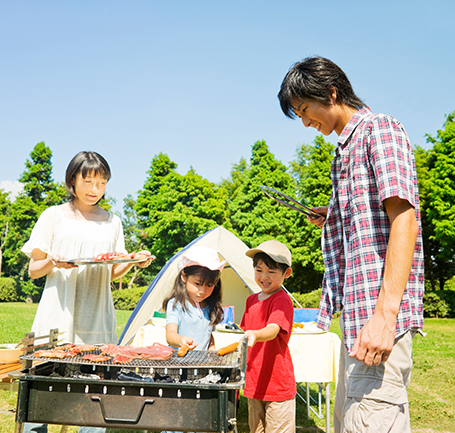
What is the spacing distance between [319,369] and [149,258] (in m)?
2.00

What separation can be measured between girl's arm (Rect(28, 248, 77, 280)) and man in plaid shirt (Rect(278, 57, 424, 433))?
1.66 meters

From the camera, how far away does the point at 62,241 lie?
2.76 metres

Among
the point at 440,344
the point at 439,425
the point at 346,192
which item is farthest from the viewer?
the point at 440,344

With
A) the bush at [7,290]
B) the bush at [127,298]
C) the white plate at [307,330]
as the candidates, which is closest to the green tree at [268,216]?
the bush at [127,298]

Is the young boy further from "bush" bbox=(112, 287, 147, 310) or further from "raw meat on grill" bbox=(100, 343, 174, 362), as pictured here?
"bush" bbox=(112, 287, 147, 310)

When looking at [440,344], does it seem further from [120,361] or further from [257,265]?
[120,361]

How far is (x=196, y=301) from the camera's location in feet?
9.39

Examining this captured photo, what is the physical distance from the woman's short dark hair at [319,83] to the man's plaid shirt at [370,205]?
16cm

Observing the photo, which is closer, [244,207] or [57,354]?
[57,354]

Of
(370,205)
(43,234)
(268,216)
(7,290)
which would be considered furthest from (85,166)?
(7,290)

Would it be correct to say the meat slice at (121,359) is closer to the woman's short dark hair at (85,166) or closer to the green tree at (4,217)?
the woman's short dark hair at (85,166)

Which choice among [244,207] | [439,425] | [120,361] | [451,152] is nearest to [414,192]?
[120,361]

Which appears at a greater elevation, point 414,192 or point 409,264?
point 414,192

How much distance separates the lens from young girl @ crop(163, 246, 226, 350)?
2750mm
